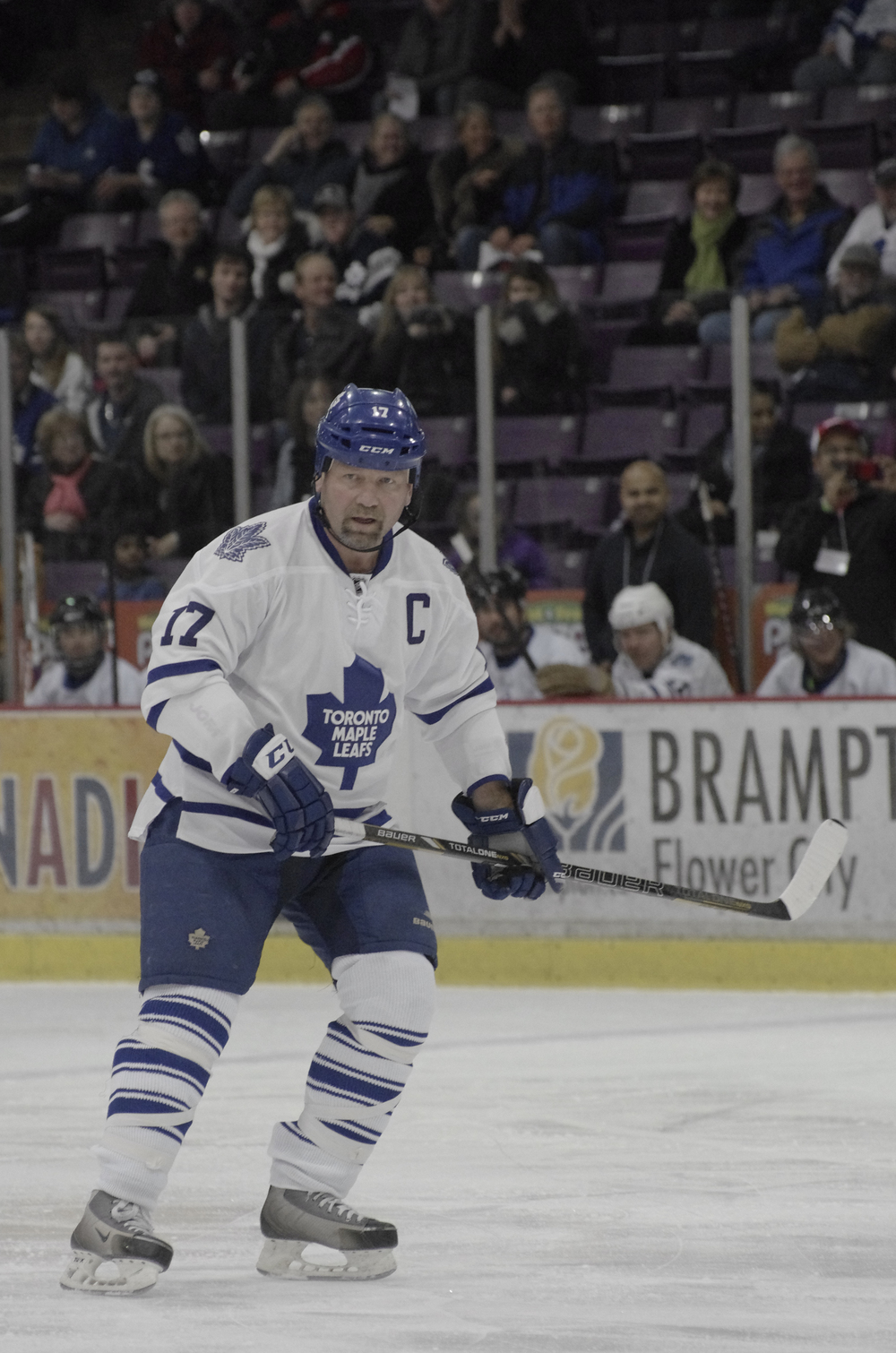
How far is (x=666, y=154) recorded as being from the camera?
9797mm

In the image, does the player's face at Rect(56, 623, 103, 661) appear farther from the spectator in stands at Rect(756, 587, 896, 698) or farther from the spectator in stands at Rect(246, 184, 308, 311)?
the spectator in stands at Rect(756, 587, 896, 698)

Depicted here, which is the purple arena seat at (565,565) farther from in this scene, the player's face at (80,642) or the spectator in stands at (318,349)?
the player's face at (80,642)

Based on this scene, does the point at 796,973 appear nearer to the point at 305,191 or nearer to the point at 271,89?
the point at 305,191

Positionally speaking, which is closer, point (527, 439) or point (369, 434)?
point (369, 434)

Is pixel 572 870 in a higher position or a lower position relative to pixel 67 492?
lower

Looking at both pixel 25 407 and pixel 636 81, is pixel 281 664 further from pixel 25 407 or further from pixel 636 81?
pixel 636 81

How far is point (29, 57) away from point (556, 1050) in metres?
8.91

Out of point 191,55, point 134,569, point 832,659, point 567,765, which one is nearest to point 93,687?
point 134,569

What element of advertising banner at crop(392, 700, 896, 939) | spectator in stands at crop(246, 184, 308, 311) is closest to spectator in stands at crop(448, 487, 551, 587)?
advertising banner at crop(392, 700, 896, 939)

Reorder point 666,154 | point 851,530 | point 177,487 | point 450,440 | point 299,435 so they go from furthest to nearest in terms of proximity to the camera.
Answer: point 666,154
point 177,487
point 299,435
point 450,440
point 851,530

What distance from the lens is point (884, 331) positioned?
696 centimetres

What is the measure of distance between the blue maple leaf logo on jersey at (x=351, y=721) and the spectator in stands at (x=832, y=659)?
350 cm

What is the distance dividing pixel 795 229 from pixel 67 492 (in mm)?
2802

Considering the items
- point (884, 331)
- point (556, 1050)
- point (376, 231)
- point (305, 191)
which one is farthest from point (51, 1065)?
point (305, 191)
